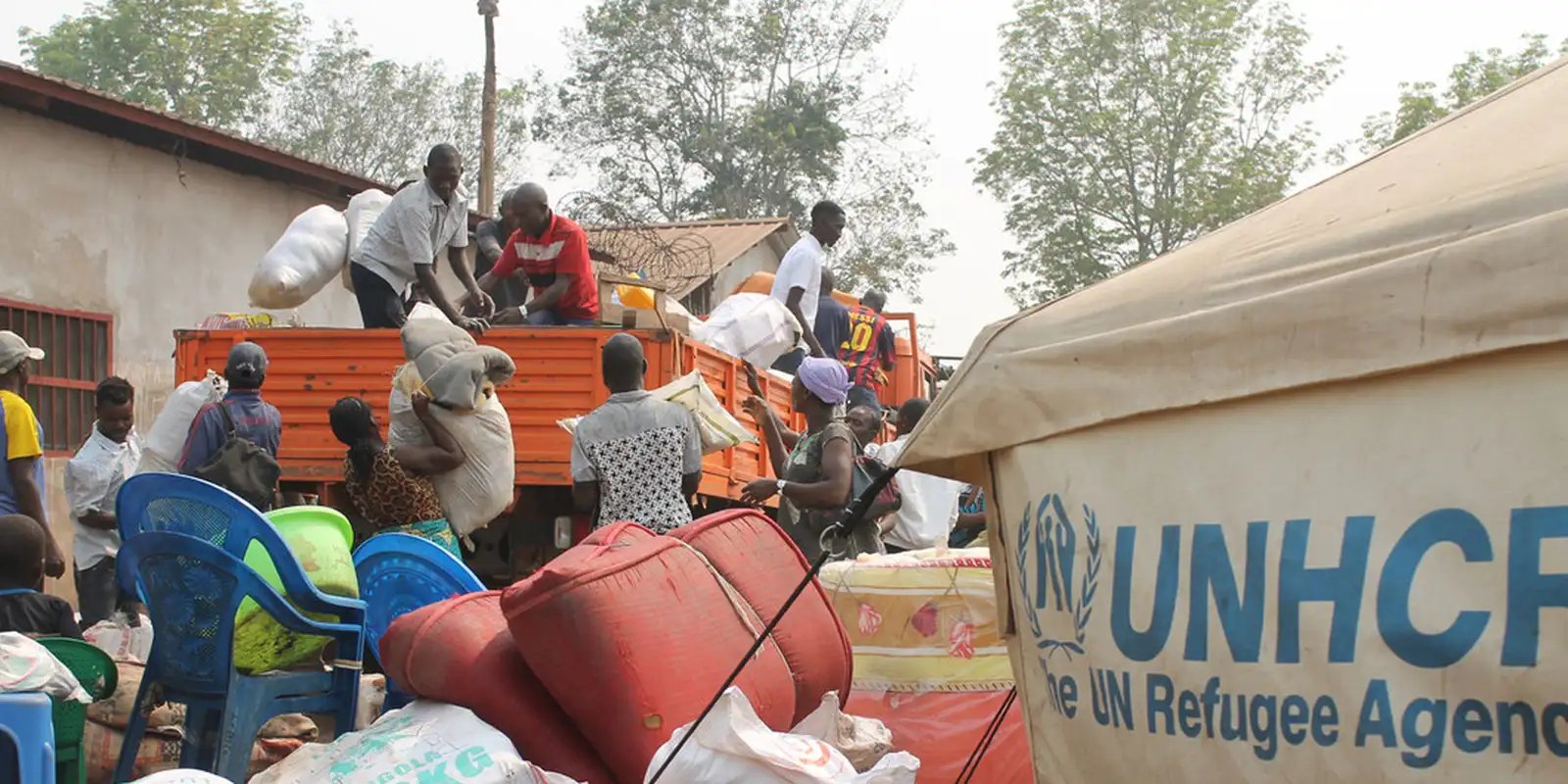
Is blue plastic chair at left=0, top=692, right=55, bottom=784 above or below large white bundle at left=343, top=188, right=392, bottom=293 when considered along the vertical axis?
below

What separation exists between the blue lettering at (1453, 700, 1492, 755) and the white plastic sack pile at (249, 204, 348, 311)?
7.85 meters

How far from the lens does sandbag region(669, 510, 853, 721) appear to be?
447 centimetres

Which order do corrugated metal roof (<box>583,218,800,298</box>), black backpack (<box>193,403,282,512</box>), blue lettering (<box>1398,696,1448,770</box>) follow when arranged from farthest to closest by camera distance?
1. corrugated metal roof (<box>583,218,800,298</box>)
2. black backpack (<box>193,403,282,512</box>)
3. blue lettering (<box>1398,696,1448,770</box>)

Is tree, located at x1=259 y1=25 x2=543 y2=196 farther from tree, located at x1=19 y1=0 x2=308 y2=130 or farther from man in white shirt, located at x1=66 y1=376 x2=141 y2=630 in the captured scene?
man in white shirt, located at x1=66 y1=376 x2=141 y2=630

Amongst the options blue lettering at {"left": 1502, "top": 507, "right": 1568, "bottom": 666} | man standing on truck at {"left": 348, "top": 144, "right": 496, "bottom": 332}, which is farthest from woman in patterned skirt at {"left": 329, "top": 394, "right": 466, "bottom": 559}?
blue lettering at {"left": 1502, "top": 507, "right": 1568, "bottom": 666}

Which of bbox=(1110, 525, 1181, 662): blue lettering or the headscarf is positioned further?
the headscarf

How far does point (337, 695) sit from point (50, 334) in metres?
9.67

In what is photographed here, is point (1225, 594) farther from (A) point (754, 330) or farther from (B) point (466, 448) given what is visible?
(A) point (754, 330)

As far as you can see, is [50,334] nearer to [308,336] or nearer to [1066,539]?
[308,336]

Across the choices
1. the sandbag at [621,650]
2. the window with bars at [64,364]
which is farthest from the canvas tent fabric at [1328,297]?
the window with bars at [64,364]

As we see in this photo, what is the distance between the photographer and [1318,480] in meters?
2.53

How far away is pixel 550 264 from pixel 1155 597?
6.35 metres

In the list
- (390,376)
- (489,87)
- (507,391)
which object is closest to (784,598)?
(507,391)

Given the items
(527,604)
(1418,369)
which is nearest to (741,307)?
(527,604)
